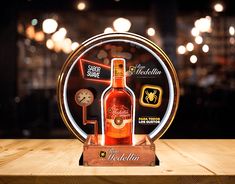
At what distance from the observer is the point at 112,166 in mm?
1241

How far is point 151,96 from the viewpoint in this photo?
1.49m

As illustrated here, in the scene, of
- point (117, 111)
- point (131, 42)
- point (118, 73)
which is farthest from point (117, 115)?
point (131, 42)

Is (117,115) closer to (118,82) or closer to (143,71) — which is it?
(118,82)

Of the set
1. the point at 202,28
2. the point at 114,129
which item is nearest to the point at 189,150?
the point at 114,129

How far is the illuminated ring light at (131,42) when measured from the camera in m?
1.47

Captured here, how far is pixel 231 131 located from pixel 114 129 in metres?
6.36

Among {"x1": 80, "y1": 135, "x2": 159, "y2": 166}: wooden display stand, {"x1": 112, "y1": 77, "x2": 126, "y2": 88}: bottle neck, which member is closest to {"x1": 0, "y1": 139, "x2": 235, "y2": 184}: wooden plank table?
{"x1": 80, "y1": 135, "x2": 159, "y2": 166}: wooden display stand

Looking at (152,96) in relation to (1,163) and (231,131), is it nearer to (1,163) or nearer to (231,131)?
(1,163)

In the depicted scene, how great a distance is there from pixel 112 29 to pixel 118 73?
628 centimetres

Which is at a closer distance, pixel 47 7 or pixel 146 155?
pixel 146 155

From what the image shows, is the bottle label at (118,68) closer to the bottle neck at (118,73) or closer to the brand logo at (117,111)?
the bottle neck at (118,73)

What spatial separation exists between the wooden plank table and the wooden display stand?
0.03 metres

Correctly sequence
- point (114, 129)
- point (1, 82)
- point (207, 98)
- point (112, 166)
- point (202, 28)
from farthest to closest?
point (1, 82) → point (207, 98) → point (202, 28) → point (114, 129) → point (112, 166)

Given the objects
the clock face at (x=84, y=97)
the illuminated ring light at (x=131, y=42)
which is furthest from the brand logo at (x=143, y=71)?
the clock face at (x=84, y=97)
